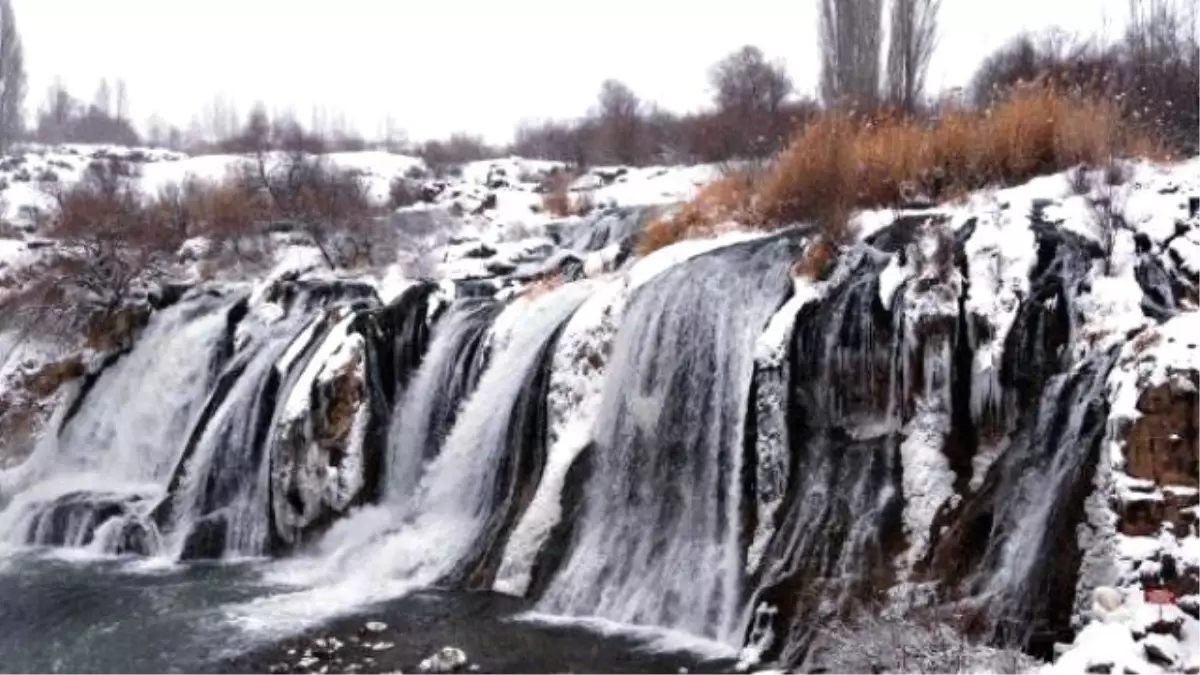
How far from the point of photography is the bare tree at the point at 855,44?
29.1 m

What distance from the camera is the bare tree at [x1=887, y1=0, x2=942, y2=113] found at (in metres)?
26.5

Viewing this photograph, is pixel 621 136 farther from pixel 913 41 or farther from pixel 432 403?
pixel 432 403

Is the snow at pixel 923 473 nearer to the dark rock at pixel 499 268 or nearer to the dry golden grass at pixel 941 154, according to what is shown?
the dry golden grass at pixel 941 154

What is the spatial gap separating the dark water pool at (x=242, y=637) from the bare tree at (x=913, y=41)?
1958 cm

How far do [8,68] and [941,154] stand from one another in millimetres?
39126

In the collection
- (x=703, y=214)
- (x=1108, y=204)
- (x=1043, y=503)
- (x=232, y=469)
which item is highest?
(x=703, y=214)

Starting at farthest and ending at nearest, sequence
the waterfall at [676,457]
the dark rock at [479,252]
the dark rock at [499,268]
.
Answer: the dark rock at [479,252], the dark rock at [499,268], the waterfall at [676,457]

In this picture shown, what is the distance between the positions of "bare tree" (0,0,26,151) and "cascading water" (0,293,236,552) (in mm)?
28152

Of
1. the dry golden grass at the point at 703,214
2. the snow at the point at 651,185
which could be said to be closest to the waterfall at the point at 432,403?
the dry golden grass at the point at 703,214

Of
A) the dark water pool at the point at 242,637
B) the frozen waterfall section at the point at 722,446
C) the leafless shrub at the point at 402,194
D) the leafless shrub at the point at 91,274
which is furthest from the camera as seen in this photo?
the leafless shrub at the point at 402,194

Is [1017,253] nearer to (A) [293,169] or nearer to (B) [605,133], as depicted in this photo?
(A) [293,169]

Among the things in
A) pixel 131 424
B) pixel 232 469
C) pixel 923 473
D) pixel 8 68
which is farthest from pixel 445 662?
pixel 8 68

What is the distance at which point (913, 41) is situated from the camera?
26906 mm

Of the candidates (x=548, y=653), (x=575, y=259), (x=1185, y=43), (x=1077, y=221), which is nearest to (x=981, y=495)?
(x=1077, y=221)
